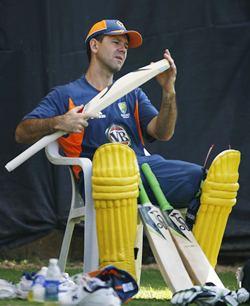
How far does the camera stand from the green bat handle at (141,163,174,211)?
4.77 meters

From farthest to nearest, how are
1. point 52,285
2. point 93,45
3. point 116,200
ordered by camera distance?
point 93,45 < point 116,200 < point 52,285

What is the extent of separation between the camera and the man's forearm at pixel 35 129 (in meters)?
4.78

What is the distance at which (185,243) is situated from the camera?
4637 millimetres

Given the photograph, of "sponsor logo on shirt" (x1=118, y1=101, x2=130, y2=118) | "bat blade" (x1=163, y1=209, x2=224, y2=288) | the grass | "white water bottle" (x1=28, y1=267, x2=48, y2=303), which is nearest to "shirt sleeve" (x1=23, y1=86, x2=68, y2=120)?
"sponsor logo on shirt" (x1=118, y1=101, x2=130, y2=118)

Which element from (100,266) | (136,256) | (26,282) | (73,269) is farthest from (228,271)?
(26,282)

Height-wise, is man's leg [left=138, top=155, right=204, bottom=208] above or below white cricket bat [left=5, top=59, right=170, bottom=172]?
below

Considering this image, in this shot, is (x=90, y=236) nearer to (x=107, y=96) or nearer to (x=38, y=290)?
(x=107, y=96)

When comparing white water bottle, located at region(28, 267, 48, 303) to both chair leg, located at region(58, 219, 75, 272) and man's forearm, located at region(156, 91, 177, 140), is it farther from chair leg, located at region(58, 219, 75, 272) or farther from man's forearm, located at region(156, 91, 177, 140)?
man's forearm, located at region(156, 91, 177, 140)

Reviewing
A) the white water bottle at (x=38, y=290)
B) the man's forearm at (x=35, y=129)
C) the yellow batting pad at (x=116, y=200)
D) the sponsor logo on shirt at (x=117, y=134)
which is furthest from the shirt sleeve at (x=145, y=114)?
the white water bottle at (x=38, y=290)

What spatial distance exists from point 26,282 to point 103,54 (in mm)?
1417

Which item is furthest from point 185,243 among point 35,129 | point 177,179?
point 35,129

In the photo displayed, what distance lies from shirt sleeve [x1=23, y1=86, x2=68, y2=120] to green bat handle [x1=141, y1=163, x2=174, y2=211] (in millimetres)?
494

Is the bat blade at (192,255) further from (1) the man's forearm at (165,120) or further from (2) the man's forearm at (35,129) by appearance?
(2) the man's forearm at (35,129)

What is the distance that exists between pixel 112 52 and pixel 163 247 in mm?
1113
